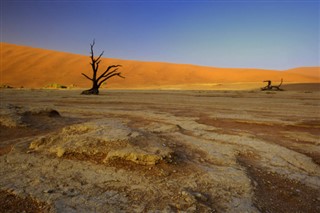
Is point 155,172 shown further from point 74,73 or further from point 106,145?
point 74,73

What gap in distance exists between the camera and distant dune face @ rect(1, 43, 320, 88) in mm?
40469

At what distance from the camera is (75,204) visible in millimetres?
2713

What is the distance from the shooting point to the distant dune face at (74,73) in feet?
133

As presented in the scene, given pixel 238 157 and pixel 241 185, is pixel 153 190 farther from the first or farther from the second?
pixel 238 157

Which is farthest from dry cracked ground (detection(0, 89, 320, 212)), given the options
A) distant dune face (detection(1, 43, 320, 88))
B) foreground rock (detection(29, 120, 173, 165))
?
distant dune face (detection(1, 43, 320, 88))

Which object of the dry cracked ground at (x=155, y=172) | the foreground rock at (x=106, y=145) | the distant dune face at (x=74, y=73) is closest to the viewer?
the dry cracked ground at (x=155, y=172)

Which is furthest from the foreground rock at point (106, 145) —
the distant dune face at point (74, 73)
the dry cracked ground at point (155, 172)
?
the distant dune face at point (74, 73)

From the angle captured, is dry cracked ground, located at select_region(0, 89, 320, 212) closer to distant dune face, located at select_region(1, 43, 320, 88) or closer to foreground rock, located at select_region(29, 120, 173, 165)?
foreground rock, located at select_region(29, 120, 173, 165)

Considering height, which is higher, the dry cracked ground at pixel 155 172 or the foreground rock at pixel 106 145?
the foreground rock at pixel 106 145

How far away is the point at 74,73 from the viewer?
4703 cm

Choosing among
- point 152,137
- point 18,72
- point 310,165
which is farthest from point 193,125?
point 18,72

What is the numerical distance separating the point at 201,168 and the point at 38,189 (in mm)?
1865

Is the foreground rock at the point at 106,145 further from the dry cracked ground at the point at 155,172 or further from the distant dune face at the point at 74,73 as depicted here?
the distant dune face at the point at 74,73

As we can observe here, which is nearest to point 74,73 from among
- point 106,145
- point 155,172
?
point 106,145
